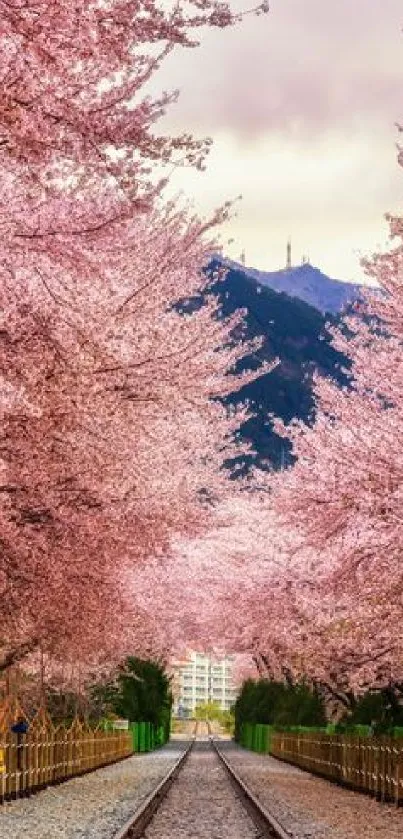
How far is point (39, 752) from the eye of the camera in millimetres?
26234

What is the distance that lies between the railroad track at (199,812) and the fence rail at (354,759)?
2568mm

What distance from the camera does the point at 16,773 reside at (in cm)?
2367

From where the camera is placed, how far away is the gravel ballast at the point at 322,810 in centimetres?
1793

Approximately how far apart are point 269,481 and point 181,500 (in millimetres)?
18384

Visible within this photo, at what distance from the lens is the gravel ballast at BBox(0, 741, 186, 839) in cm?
1708

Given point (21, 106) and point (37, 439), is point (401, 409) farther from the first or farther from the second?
point (21, 106)

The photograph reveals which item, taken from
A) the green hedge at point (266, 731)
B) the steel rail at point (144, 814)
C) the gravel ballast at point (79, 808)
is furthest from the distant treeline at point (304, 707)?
the gravel ballast at point (79, 808)

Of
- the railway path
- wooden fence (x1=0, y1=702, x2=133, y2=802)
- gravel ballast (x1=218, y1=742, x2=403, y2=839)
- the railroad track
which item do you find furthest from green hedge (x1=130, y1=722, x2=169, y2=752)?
A: the railroad track

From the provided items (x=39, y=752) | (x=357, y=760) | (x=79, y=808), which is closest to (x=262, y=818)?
(x=79, y=808)

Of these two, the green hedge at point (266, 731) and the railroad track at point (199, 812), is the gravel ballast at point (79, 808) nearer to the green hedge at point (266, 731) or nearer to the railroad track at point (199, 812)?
the railroad track at point (199, 812)

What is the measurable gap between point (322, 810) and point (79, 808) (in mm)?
4365

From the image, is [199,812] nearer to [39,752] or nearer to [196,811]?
[196,811]

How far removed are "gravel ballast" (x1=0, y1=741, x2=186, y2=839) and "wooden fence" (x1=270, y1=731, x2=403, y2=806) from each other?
463 cm

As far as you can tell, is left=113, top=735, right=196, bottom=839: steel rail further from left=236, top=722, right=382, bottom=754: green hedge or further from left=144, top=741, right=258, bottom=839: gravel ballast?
left=236, top=722, right=382, bottom=754: green hedge
